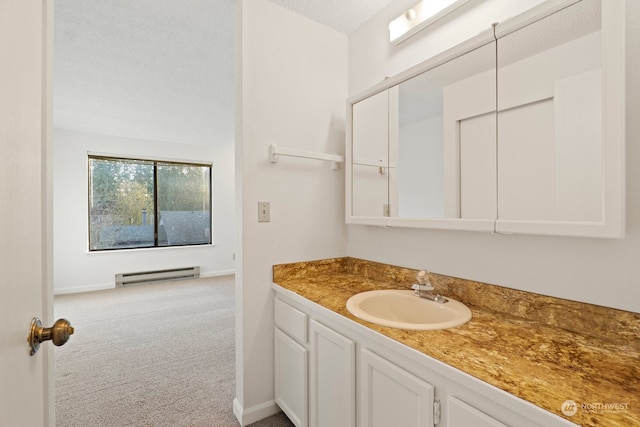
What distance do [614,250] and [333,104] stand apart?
1624mm

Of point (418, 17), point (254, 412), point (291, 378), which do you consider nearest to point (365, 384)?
point (291, 378)

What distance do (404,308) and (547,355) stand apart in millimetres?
635

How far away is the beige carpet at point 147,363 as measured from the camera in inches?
69.5

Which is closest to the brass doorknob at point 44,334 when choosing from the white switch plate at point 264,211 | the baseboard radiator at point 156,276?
the white switch plate at point 264,211

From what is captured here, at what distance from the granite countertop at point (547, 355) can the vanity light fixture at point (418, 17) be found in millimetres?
1308

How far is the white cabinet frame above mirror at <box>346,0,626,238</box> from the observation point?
34.4 inches

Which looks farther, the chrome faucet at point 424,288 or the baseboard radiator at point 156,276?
the baseboard radiator at point 156,276

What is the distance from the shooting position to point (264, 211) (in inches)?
67.8

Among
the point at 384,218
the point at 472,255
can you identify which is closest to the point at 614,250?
the point at 472,255

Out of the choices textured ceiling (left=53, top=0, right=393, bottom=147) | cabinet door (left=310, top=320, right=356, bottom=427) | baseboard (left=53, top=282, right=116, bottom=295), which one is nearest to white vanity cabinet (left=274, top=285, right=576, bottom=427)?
cabinet door (left=310, top=320, right=356, bottom=427)

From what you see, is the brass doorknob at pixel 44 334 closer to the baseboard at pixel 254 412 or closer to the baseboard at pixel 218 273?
the baseboard at pixel 254 412

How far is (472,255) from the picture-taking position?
133 centimetres

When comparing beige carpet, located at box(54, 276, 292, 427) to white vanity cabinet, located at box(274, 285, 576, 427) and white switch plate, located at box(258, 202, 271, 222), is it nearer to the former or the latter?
white vanity cabinet, located at box(274, 285, 576, 427)

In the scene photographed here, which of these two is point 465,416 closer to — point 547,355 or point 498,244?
point 547,355
